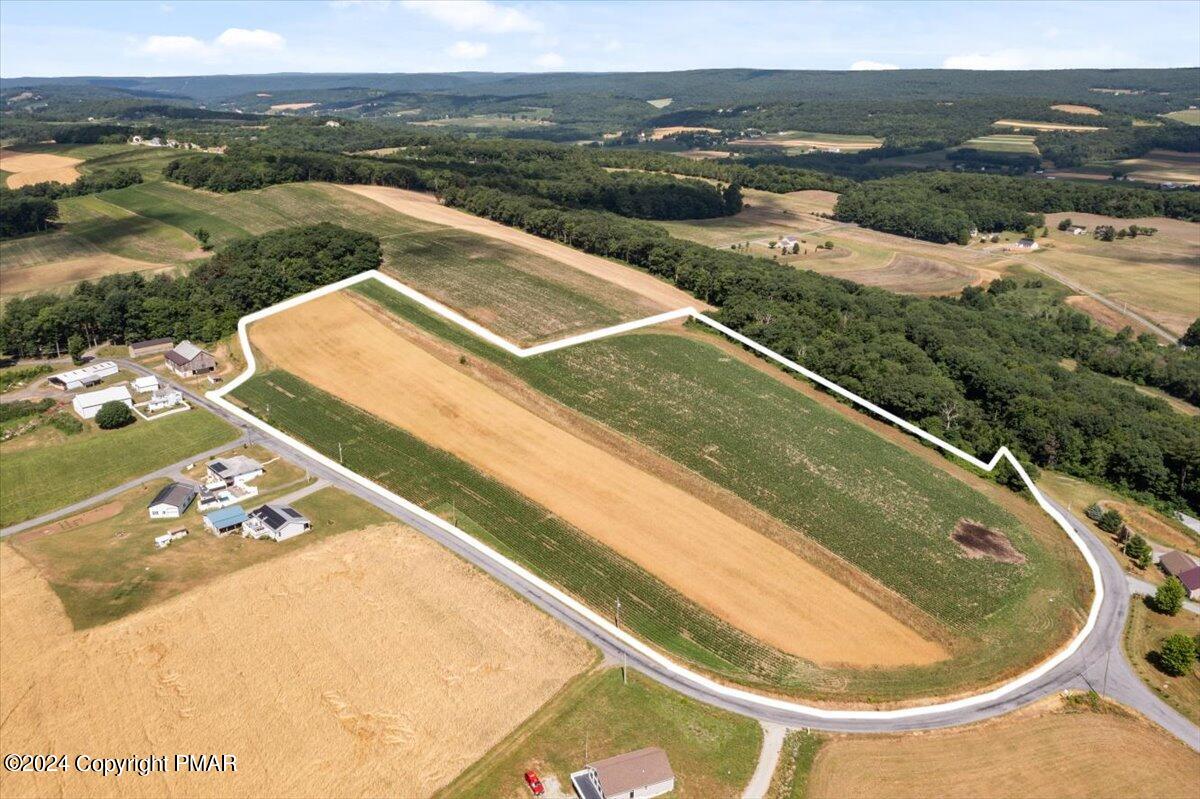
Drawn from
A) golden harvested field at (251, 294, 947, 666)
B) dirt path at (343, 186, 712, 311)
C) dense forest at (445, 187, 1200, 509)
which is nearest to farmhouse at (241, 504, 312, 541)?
golden harvested field at (251, 294, 947, 666)

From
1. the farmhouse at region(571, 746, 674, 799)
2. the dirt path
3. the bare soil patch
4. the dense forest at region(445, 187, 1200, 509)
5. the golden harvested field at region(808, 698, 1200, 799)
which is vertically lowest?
the golden harvested field at region(808, 698, 1200, 799)

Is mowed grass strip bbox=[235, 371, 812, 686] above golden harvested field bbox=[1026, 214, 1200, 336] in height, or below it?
below

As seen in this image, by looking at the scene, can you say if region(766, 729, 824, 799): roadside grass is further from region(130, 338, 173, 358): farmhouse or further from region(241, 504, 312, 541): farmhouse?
region(130, 338, 173, 358): farmhouse

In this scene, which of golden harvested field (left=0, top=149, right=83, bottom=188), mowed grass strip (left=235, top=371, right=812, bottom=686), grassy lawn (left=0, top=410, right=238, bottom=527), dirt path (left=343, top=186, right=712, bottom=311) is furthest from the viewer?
golden harvested field (left=0, top=149, right=83, bottom=188)

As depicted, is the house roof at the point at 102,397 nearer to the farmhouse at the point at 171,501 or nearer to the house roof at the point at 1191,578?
the farmhouse at the point at 171,501

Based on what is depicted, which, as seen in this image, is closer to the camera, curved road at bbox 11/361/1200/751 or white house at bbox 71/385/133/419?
curved road at bbox 11/361/1200/751

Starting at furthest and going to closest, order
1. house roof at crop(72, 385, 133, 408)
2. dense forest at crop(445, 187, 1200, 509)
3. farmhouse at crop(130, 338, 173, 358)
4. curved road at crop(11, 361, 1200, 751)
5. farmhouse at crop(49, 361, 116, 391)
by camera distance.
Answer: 1. farmhouse at crop(130, 338, 173, 358)
2. farmhouse at crop(49, 361, 116, 391)
3. house roof at crop(72, 385, 133, 408)
4. dense forest at crop(445, 187, 1200, 509)
5. curved road at crop(11, 361, 1200, 751)

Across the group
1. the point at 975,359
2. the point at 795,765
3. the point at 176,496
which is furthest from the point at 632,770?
the point at 975,359
